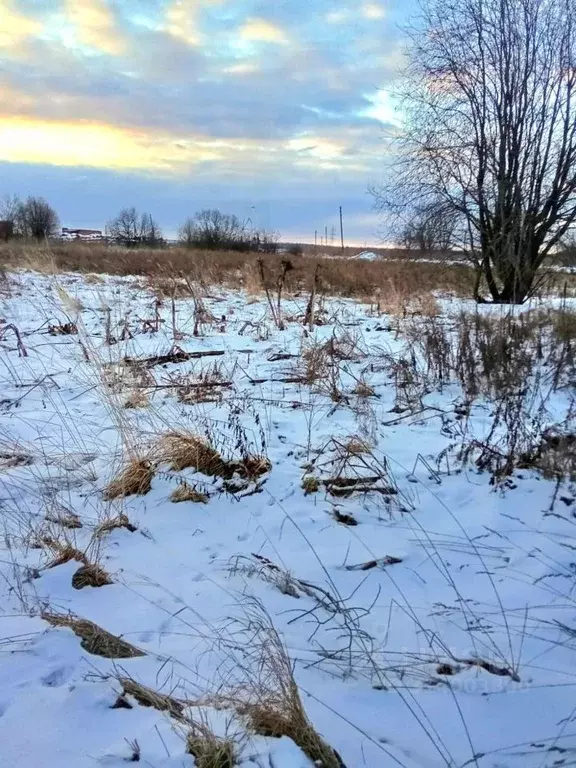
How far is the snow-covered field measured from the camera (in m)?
1.42

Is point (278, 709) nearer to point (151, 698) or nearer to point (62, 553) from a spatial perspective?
point (151, 698)

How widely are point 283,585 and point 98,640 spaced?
0.70 meters

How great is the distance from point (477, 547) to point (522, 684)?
69 centimetres

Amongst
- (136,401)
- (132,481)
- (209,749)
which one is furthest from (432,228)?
(209,749)

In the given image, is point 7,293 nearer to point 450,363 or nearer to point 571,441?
point 450,363

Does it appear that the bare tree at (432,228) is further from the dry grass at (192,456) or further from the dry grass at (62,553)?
the dry grass at (62,553)

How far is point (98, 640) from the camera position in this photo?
1.74m

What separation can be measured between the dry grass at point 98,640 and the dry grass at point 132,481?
96 centimetres

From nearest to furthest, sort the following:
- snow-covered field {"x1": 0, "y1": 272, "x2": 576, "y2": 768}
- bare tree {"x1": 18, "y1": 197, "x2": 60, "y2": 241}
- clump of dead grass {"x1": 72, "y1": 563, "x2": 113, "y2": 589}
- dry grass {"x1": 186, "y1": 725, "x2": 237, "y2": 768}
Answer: dry grass {"x1": 186, "y1": 725, "x2": 237, "y2": 768} < snow-covered field {"x1": 0, "y1": 272, "x2": 576, "y2": 768} < clump of dead grass {"x1": 72, "y1": 563, "x2": 113, "y2": 589} < bare tree {"x1": 18, "y1": 197, "x2": 60, "y2": 241}

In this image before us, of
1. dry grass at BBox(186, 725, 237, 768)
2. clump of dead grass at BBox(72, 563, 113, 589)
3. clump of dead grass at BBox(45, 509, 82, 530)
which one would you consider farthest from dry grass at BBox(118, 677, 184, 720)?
clump of dead grass at BBox(45, 509, 82, 530)

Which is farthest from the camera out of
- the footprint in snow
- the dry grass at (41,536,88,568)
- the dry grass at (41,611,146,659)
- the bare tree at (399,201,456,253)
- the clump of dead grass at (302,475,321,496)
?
the bare tree at (399,201,456,253)

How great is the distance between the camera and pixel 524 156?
33.3 ft

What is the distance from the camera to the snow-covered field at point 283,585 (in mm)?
1415

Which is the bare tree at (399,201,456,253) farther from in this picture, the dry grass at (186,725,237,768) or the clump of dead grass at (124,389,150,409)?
the dry grass at (186,725,237,768)
